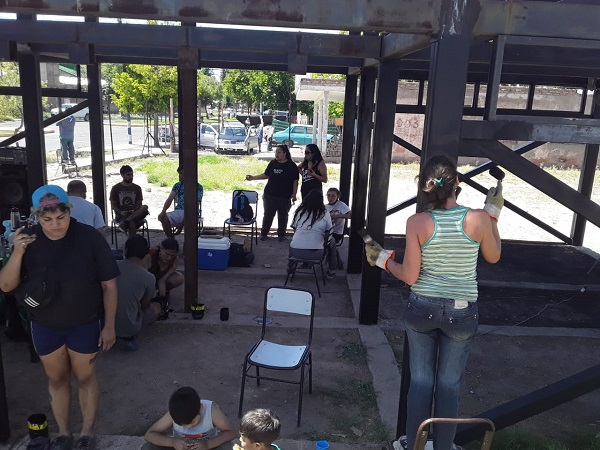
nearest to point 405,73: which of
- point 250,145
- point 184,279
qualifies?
point 184,279

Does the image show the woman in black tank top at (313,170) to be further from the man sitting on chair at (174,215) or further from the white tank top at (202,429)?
the white tank top at (202,429)

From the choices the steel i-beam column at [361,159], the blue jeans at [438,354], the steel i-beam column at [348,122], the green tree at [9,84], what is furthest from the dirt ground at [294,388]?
the green tree at [9,84]

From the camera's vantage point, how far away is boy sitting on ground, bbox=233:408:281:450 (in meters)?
2.42

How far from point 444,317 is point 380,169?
292cm

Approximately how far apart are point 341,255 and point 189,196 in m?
3.31

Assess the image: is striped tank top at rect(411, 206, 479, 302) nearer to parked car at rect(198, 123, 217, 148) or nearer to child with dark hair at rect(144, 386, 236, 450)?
child with dark hair at rect(144, 386, 236, 450)

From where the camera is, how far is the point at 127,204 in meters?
8.02

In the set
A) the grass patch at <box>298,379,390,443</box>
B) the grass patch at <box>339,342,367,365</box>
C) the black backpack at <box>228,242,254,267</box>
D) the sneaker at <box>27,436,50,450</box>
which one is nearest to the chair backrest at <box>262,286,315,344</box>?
the grass patch at <box>298,379,390,443</box>

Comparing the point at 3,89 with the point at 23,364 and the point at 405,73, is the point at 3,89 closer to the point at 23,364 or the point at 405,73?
the point at 23,364

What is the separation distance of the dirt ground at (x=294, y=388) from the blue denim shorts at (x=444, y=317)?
1.39 meters

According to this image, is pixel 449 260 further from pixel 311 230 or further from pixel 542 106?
pixel 542 106

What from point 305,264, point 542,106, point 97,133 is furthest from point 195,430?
point 542,106

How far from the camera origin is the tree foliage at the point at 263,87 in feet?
114

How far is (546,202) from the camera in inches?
560
